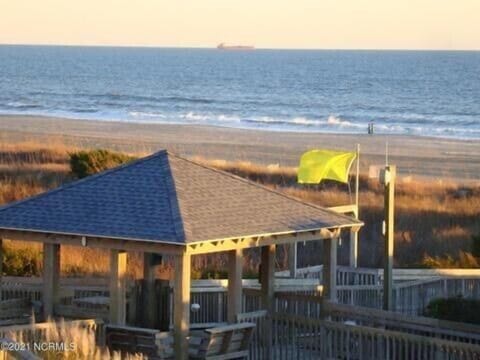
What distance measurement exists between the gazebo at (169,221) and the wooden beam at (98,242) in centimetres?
1

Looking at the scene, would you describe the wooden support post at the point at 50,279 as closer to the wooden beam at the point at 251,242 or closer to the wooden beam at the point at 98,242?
the wooden beam at the point at 98,242

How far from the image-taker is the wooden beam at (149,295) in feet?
54.5

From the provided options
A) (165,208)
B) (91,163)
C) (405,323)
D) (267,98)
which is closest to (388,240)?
(405,323)

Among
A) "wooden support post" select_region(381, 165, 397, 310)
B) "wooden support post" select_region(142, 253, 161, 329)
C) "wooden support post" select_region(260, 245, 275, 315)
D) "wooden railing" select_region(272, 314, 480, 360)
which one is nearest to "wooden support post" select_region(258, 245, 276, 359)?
"wooden support post" select_region(260, 245, 275, 315)

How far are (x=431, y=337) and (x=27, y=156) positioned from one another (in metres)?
29.3

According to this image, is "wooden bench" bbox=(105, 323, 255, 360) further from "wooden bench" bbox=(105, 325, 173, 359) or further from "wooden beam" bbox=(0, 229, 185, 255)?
"wooden beam" bbox=(0, 229, 185, 255)

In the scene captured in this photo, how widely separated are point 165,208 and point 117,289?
106cm

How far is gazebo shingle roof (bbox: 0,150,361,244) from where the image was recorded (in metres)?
15.0

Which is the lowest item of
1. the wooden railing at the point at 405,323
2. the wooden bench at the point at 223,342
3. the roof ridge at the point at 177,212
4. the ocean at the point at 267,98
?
the wooden bench at the point at 223,342

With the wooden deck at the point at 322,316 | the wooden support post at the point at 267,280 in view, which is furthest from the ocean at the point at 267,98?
the wooden support post at the point at 267,280

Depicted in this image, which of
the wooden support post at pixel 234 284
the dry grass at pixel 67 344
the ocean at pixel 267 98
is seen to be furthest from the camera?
the ocean at pixel 267 98

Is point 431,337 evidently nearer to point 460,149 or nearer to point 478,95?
point 460,149

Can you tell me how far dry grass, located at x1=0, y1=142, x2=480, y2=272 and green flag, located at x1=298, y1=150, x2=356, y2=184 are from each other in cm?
250

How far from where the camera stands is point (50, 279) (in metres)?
15.9
